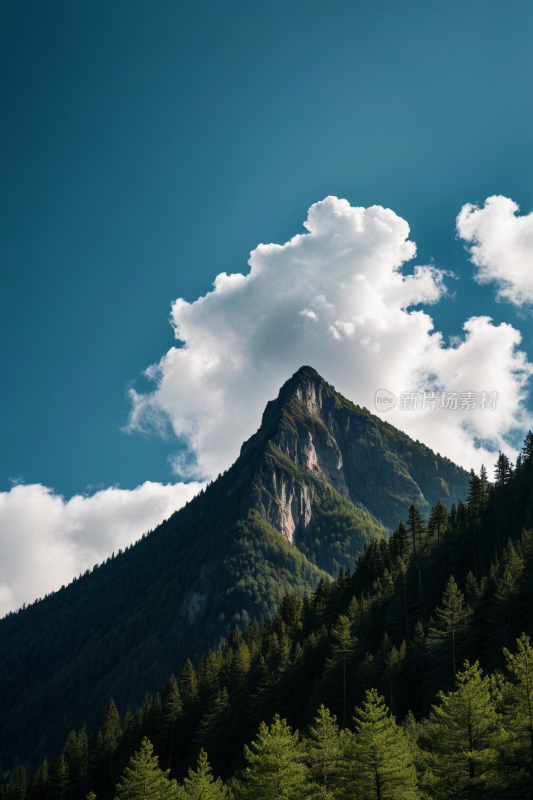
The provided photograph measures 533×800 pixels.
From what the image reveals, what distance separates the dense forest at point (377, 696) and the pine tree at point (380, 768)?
95 mm

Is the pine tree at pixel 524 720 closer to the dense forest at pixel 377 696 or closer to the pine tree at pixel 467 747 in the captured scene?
the dense forest at pixel 377 696

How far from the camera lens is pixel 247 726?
82.9 metres

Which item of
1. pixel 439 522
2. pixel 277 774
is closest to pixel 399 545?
pixel 439 522

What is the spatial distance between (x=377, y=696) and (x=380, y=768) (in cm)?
2322

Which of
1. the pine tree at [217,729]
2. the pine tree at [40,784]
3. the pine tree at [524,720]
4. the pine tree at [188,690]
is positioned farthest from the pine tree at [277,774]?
the pine tree at [40,784]

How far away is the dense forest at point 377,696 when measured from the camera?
126 ft

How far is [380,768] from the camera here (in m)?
38.7

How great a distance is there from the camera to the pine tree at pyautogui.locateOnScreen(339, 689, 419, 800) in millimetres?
38594

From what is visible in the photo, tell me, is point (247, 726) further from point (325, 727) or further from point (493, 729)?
point (493, 729)

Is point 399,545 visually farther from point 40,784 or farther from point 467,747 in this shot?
point 40,784

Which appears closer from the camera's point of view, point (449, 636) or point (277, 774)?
point (277, 774)

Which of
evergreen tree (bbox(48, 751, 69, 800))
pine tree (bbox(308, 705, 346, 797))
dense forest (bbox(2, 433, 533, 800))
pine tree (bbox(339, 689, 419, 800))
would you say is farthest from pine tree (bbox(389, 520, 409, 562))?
evergreen tree (bbox(48, 751, 69, 800))

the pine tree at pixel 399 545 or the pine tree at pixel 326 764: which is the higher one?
the pine tree at pixel 399 545

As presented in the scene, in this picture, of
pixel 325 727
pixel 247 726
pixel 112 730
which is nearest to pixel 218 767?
pixel 247 726
